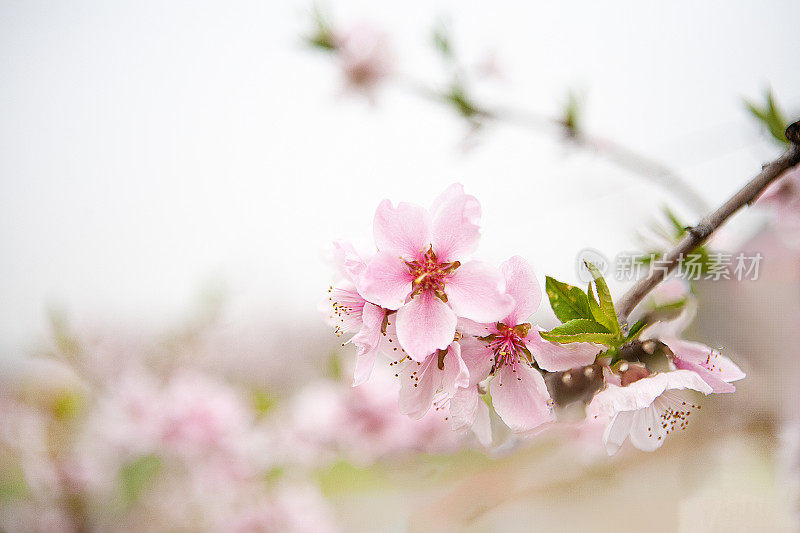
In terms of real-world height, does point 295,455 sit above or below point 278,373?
below

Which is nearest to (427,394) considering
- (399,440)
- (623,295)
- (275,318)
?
(623,295)

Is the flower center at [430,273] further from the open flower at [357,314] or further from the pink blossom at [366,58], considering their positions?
the pink blossom at [366,58]

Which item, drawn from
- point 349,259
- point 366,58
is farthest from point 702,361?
point 366,58

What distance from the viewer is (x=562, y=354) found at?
0.78ft

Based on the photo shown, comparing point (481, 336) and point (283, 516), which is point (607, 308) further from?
point (283, 516)

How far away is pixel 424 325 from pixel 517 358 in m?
0.06

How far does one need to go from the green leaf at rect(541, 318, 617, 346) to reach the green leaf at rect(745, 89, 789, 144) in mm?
299

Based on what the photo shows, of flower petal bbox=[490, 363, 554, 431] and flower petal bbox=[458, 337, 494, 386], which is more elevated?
flower petal bbox=[458, 337, 494, 386]

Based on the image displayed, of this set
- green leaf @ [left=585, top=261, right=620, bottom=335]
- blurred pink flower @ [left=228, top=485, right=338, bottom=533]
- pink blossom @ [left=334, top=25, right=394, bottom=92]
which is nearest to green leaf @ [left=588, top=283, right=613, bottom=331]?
green leaf @ [left=585, top=261, right=620, bottom=335]

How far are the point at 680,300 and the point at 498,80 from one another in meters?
0.85

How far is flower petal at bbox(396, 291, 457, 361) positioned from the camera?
22cm

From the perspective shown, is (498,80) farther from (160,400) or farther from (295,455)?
(160,400)

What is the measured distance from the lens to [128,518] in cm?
108

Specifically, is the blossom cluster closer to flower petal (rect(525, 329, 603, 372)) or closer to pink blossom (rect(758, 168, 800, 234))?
flower petal (rect(525, 329, 603, 372))
